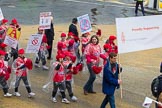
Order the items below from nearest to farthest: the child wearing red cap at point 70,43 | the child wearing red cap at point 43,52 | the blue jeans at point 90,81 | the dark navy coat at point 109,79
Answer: the dark navy coat at point 109,79 < the blue jeans at point 90,81 < the child wearing red cap at point 70,43 < the child wearing red cap at point 43,52

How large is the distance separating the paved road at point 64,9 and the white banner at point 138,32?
495 inches

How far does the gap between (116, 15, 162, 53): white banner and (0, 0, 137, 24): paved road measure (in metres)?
12.6

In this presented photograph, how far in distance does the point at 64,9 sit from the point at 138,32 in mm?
17828

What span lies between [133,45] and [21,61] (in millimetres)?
2989

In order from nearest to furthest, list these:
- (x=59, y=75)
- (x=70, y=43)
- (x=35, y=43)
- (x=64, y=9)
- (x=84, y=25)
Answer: (x=59, y=75)
(x=35, y=43)
(x=70, y=43)
(x=84, y=25)
(x=64, y=9)

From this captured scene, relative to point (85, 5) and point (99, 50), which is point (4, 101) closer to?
point (99, 50)

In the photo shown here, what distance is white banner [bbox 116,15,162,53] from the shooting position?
10.7 m

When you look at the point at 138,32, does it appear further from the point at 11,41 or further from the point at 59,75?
the point at 11,41

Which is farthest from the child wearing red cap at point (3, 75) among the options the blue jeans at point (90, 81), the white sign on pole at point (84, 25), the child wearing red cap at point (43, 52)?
the white sign on pole at point (84, 25)

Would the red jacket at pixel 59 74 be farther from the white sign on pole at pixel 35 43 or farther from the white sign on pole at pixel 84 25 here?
the white sign on pole at pixel 84 25

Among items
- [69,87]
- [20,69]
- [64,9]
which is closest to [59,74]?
[69,87]

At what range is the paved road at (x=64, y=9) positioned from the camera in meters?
24.8

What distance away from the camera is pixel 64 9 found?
2841 centimetres

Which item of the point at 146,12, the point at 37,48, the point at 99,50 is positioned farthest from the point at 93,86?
the point at 146,12
